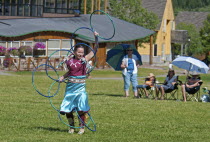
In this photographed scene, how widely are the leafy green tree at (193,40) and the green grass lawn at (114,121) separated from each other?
5030 centimetres

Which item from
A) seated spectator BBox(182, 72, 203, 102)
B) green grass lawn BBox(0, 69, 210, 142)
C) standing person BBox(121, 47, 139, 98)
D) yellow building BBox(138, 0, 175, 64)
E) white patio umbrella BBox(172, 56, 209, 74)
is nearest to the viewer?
green grass lawn BBox(0, 69, 210, 142)

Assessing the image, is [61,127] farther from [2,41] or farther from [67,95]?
[2,41]

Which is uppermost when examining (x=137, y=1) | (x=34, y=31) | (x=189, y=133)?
(x=137, y=1)

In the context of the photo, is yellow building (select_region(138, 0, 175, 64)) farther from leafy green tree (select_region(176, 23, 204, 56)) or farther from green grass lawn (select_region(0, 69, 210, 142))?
green grass lawn (select_region(0, 69, 210, 142))

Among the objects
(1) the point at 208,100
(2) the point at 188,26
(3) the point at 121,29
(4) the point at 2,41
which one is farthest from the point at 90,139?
(2) the point at 188,26

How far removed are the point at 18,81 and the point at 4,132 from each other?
16.6 meters

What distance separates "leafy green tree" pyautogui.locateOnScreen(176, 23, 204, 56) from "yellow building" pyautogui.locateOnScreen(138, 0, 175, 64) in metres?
3.21

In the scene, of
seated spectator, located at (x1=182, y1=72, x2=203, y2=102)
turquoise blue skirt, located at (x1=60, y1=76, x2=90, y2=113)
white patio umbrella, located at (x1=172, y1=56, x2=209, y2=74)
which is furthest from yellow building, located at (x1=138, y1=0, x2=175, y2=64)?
turquoise blue skirt, located at (x1=60, y1=76, x2=90, y2=113)

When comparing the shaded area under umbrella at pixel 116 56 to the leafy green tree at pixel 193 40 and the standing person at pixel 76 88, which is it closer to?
the standing person at pixel 76 88

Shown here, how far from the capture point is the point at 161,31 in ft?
214

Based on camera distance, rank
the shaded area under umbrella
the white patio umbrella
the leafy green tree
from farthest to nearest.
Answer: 1. the leafy green tree
2. the shaded area under umbrella
3. the white patio umbrella

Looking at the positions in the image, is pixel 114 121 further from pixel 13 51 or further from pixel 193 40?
pixel 193 40

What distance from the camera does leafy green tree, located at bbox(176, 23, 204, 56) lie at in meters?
68.5

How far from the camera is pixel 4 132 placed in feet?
37.3
